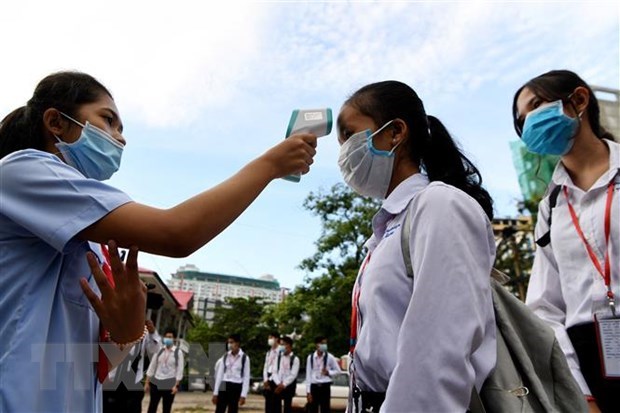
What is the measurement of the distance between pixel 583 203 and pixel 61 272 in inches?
84.0

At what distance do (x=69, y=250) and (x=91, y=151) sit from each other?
19.6 inches

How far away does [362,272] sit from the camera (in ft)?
5.62

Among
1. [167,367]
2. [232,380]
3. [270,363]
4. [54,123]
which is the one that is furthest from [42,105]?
[270,363]

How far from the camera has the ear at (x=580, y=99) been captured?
2.38 m

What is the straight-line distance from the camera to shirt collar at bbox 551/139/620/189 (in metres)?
2.15

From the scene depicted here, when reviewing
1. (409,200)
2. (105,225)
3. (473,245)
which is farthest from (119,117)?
(473,245)

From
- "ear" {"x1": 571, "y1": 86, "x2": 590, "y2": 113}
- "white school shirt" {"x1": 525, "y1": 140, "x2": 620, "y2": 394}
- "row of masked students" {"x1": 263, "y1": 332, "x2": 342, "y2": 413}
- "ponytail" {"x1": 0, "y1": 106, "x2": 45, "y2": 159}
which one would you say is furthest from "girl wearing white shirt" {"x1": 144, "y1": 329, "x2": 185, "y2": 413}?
"ear" {"x1": 571, "y1": 86, "x2": 590, "y2": 113}

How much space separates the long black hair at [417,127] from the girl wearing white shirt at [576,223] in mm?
667

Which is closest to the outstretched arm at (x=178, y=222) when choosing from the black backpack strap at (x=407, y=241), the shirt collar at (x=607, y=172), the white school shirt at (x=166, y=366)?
the black backpack strap at (x=407, y=241)

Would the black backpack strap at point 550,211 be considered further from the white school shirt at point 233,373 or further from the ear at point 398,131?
the white school shirt at point 233,373

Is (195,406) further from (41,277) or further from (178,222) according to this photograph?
(178,222)

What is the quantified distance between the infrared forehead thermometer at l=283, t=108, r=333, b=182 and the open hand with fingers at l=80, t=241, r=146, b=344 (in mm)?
550

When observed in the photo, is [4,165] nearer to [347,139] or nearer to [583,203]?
[347,139]

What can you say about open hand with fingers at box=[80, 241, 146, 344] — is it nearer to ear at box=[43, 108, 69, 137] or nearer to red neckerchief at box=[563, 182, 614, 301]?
ear at box=[43, 108, 69, 137]
